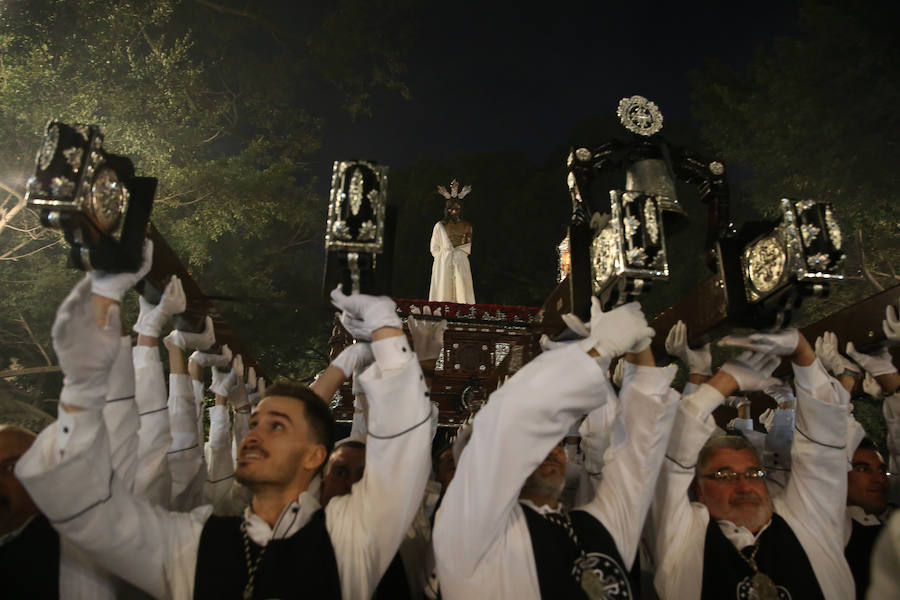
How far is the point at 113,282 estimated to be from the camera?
186 cm

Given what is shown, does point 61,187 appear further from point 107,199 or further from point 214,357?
point 214,357

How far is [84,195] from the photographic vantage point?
5.05 feet

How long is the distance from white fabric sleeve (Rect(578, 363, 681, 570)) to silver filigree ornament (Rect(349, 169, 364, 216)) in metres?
1.34

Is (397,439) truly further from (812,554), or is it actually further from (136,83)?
(136,83)

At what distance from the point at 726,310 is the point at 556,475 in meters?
0.91

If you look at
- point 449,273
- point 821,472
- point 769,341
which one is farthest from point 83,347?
point 449,273

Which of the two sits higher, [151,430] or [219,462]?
[151,430]

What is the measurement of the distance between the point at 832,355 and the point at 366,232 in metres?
2.56

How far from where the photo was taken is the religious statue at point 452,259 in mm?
9109

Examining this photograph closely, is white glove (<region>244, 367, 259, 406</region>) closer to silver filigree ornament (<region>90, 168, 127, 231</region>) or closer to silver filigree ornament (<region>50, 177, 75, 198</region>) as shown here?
silver filigree ornament (<region>90, 168, 127, 231</region>)

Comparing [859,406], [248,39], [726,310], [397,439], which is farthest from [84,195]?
[248,39]

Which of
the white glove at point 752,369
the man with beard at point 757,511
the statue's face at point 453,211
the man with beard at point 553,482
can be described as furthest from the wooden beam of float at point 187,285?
the statue's face at point 453,211

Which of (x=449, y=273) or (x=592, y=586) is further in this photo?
(x=449, y=273)

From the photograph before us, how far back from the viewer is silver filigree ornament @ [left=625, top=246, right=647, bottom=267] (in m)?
1.92
